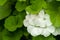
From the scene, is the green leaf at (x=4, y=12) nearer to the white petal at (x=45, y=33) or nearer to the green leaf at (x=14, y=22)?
the green leaf at (x=14, y=22)

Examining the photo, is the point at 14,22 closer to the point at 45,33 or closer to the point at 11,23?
the point at 11,23

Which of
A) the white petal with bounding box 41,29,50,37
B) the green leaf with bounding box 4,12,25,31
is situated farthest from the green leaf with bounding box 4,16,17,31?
the white petal with bounding box 41,29,50,37

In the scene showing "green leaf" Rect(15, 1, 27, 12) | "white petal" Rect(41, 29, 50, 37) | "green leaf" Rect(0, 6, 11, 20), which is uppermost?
"green leaf" Rect(15, 1, 27, 12)

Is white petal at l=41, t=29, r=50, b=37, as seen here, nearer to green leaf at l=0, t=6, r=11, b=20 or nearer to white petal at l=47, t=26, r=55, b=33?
white petal at l=47, t=26, r=55, b=33

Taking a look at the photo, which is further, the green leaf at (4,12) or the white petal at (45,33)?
the green leaf at (4,12)

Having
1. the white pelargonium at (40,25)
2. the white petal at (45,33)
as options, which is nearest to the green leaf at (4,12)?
the white pelargonium at (40,25)

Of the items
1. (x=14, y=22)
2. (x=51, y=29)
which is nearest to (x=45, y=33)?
(x=51, y=29)

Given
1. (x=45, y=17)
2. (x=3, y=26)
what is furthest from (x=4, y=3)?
(x=45, y=17)
